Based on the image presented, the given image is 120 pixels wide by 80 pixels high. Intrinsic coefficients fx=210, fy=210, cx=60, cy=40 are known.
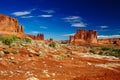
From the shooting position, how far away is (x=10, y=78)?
12594 millimetres

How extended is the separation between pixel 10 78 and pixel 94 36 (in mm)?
132778

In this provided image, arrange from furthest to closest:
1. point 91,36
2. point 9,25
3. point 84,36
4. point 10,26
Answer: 1. point 84,36
2. point 91,36
3. point 10,26
4. point 9,25

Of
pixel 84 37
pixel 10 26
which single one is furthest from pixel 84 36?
pixel 10 26

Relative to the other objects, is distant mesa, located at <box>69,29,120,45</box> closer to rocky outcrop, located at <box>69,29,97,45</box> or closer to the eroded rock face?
rocky outcrop, located at <box>69,29,97,45</box>

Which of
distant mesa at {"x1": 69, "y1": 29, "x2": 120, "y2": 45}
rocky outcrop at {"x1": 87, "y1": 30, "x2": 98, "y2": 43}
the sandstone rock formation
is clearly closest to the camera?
the sandstone rock formation

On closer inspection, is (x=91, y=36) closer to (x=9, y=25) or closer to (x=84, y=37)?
(x=84, y=37)

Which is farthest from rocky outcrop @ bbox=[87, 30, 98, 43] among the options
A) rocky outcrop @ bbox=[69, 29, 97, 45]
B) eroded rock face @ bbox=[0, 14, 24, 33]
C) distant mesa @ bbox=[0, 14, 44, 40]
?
eroded rock face @ bbox=[0, 14, 24, 33]

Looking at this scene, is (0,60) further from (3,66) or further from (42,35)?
(42,35)

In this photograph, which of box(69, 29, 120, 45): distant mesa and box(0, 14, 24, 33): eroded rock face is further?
box(69, 29, 120, 45): distant mesa

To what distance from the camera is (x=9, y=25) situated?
85812 millimetres

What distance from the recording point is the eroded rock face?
82.4 meters

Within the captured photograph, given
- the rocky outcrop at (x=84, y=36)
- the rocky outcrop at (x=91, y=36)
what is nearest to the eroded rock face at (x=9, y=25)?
the rocky outcrop at (x=84, y=36)

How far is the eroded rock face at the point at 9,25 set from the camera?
82438 mm

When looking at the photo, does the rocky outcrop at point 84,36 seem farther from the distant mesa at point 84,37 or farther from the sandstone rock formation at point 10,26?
the sandstone rock formation at point 10,26
